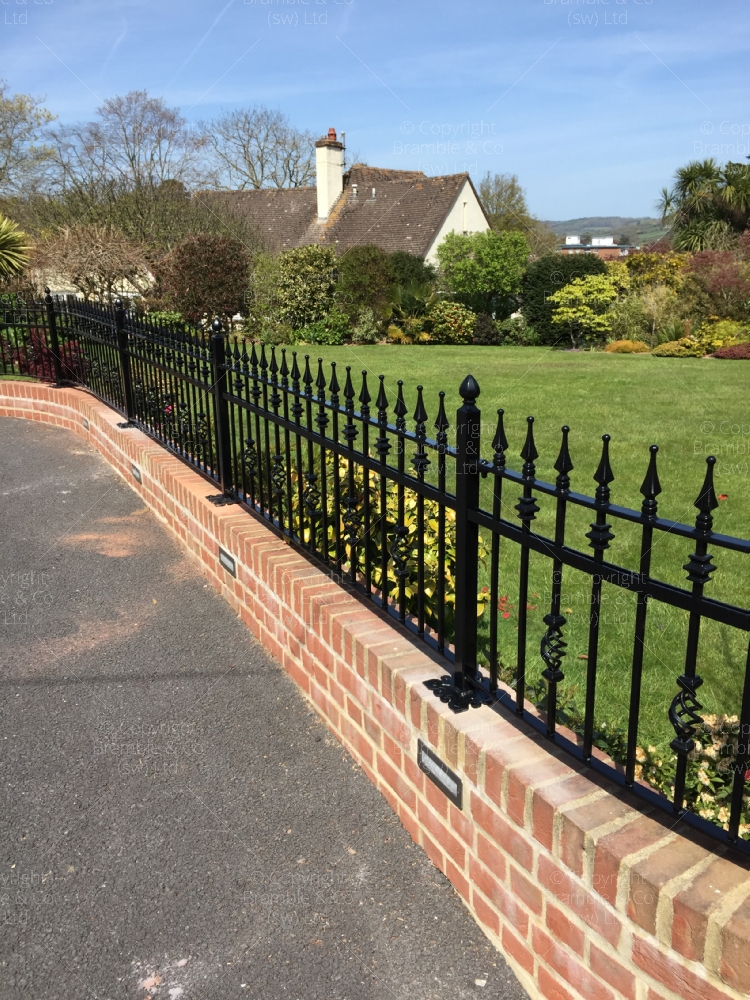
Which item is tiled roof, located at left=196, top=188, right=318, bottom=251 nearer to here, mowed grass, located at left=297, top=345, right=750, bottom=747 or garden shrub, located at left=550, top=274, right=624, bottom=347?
garden shrub, located at left=550, top=274, right=624, bottom=347

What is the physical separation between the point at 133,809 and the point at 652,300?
21.5 m

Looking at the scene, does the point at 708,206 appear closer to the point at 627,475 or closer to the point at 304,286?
the point at 304,286

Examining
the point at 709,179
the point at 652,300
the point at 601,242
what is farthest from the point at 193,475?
the point at 601,242

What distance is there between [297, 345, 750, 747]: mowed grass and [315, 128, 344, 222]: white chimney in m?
19.4

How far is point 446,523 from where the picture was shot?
390 cm

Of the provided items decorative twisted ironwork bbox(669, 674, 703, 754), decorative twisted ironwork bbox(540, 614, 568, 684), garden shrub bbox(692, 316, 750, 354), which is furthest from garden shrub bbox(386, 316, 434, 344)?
decorative twisted ironwork bbox(669, 674, 703, 754)

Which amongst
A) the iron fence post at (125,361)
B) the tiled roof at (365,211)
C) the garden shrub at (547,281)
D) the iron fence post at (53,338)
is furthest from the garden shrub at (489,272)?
the iron fence post at (125,361)

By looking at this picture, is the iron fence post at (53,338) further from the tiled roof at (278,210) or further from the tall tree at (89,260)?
the tiled roof at (278,210)

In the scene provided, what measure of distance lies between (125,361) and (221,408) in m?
2.67

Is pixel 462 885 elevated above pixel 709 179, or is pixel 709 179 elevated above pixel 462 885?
pixel 709 179

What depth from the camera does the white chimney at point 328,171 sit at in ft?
105

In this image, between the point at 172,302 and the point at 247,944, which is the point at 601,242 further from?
the point at 247,944

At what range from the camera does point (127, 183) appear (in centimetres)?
2611

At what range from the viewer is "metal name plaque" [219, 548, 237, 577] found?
427cm
